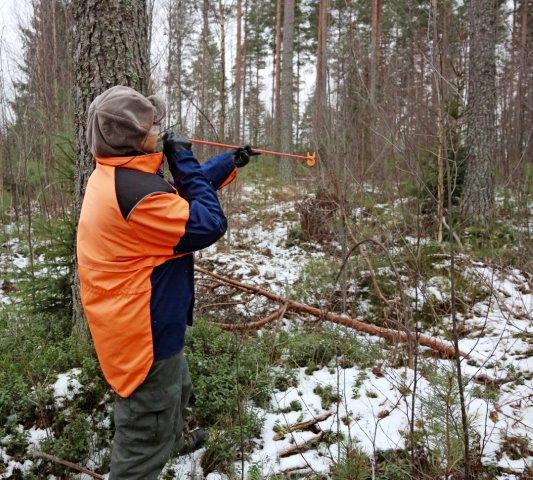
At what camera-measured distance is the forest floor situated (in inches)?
99.1

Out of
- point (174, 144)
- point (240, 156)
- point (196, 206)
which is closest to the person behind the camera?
point (196, 206)

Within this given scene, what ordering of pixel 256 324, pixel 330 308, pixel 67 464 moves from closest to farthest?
pixel 67 464
pixel 256 324
pixel 330 308

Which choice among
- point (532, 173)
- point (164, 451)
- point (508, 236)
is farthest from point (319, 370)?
point (532, 173)

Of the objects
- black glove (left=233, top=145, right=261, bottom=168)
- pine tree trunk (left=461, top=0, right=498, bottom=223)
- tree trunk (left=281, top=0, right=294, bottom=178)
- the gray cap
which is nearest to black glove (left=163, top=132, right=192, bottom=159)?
the gray cap

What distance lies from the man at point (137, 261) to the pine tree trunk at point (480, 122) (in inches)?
253

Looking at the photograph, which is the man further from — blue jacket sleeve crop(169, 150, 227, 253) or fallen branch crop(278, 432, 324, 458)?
fallen branch crop(278, 432, 324, 458)

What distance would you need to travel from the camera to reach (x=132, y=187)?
1.86 meters

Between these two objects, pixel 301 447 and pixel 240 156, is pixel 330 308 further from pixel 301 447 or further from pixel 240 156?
pixel 240 156

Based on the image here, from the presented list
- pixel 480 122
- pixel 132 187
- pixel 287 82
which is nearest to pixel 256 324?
pixel 132 187

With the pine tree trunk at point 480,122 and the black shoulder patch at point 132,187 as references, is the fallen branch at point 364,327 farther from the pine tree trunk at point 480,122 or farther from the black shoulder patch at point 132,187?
the pine tree trunk at point 480,122

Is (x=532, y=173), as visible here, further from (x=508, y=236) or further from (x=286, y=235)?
(x=286, y=235)

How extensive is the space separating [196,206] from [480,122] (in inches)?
273

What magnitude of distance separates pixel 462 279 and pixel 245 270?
2.98m

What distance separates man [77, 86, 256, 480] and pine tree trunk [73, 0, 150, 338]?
45.6 inches
